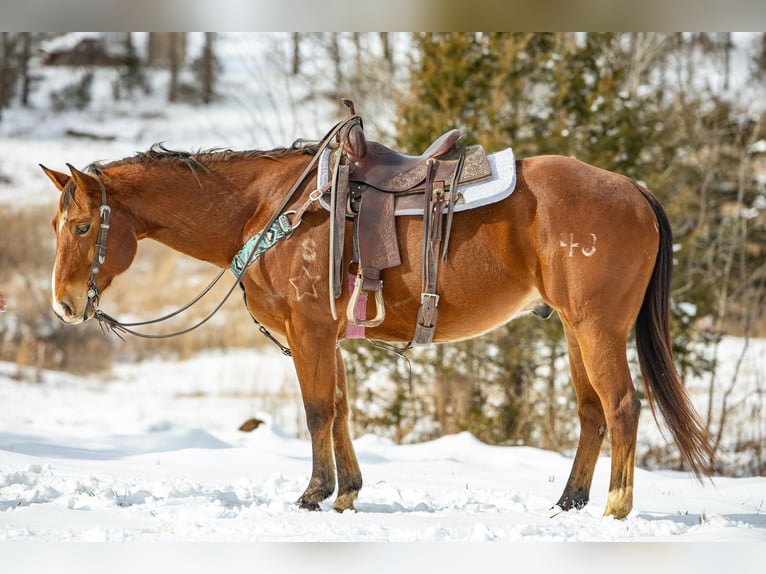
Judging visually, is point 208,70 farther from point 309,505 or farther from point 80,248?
point 309,505

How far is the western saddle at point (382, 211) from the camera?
438 cm

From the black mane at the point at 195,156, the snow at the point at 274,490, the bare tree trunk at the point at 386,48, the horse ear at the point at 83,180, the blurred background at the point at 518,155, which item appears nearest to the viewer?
the snow at the point at 274,490

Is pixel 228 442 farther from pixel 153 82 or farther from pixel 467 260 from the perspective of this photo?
pixel 153 82

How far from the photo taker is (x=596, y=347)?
4.26 metres

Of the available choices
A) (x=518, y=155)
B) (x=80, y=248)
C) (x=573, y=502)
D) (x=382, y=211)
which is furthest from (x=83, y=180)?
(x=518, y=155)

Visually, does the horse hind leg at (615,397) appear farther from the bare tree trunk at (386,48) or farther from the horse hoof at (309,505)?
the bare tree trunk at (386,48)

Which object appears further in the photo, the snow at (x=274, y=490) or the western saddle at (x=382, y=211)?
the western saddle at (x=382, y=211)

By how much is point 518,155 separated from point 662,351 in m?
4.74

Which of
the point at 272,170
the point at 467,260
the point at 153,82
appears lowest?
the point at 467,260

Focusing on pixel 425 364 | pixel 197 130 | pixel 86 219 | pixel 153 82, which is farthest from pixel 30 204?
pixel 86 219

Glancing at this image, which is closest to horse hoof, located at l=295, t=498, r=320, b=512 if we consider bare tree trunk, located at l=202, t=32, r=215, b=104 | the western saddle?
the western saddle

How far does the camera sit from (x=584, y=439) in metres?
4.61

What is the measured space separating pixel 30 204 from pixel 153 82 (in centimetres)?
619

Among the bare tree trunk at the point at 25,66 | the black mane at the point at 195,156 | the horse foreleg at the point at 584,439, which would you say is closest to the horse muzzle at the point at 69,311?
the black mane at the point at 195,156
